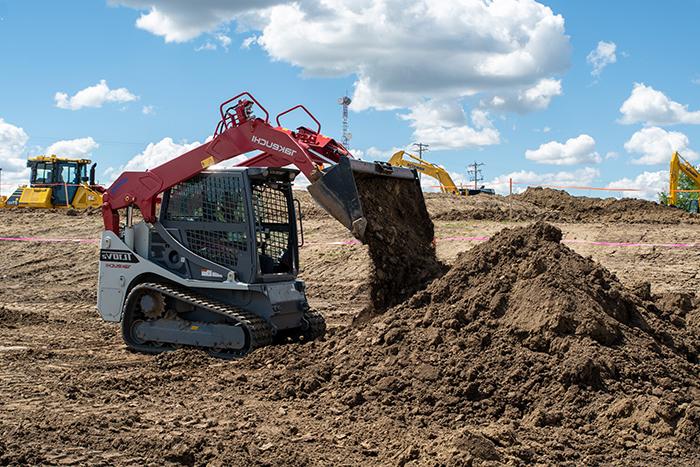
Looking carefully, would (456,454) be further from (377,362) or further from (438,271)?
(438,271)

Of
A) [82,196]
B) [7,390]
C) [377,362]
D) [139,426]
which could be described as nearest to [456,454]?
[377,362]

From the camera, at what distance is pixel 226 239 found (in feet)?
29.7

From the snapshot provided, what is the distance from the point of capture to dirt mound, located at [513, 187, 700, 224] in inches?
792

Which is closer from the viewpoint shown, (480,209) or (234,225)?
(234,225)

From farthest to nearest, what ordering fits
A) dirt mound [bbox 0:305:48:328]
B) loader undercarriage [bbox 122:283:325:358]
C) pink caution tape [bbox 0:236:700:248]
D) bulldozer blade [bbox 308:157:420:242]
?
1. pink caution tape [bbox 0:236:700:248]
2. dirt mound [bbox 0:305:48:328]
3. loader undercarriage [bbox 122:283:325:358]
4. bulldozer blade [bbox 308:157:420:242]

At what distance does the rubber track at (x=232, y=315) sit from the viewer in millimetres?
8531

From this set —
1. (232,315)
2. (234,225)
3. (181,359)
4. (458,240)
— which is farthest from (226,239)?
(458,240)

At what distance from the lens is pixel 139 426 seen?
611 centimetres

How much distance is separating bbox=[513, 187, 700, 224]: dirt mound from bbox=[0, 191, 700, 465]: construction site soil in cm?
1169

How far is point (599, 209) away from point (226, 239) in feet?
54.3

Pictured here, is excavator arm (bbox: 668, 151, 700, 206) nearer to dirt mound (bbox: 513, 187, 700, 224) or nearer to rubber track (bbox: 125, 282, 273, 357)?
dirt mound (bbox: 513, 187, 700, 224)

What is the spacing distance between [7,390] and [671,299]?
289 inches

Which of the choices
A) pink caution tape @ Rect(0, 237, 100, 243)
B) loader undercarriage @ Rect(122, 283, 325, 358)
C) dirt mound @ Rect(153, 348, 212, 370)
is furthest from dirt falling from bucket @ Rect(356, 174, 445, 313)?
pink caution tape @ Rect(0, 237, 100, 243)

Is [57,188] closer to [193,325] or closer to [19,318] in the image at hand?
[19,318]
